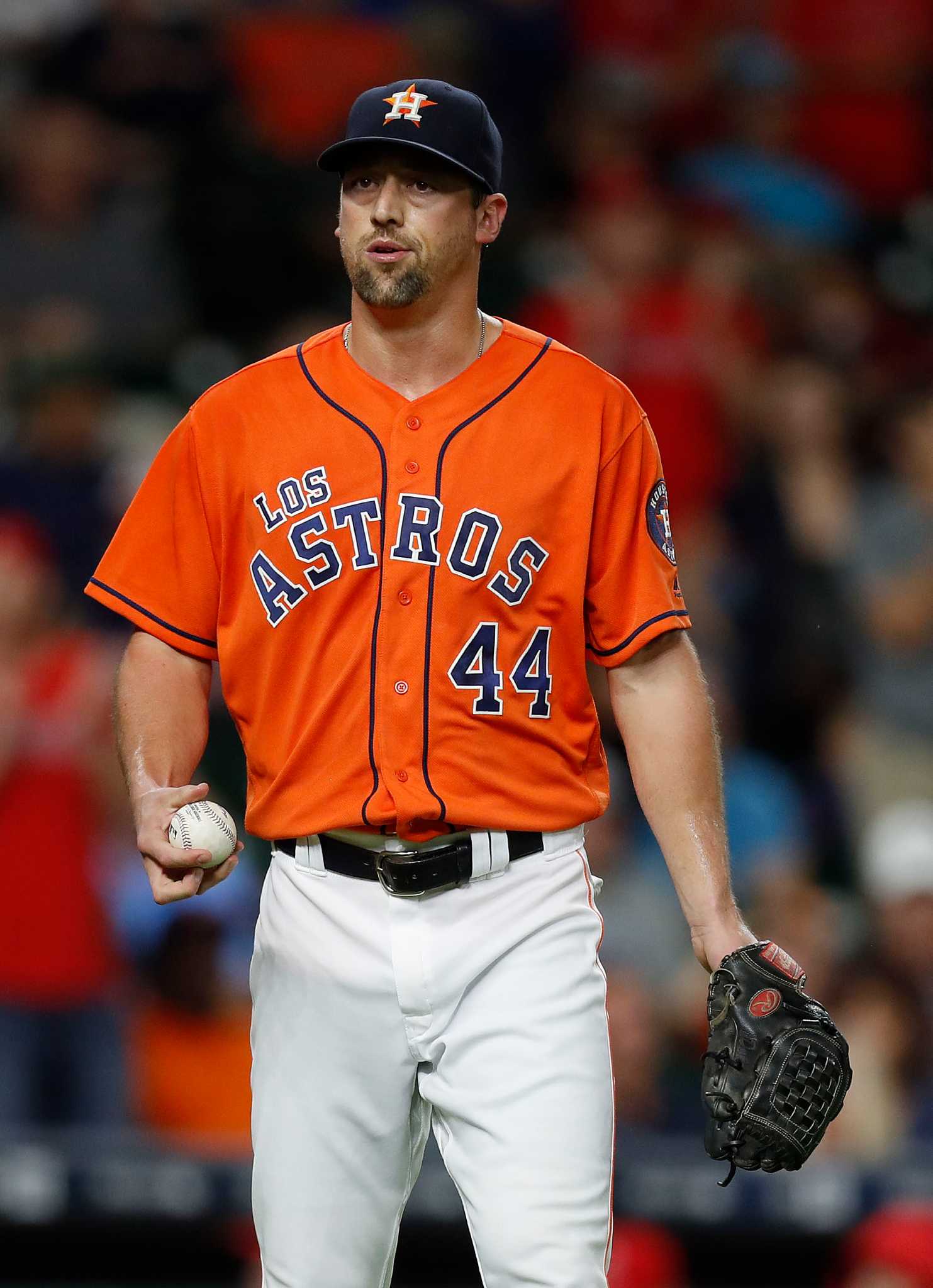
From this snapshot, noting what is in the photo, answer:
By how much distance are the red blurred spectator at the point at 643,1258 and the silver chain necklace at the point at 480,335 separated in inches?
105

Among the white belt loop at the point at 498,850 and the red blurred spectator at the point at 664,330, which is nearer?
the white belt loop at the point at 498,850

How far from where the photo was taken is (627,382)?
7.51 meters

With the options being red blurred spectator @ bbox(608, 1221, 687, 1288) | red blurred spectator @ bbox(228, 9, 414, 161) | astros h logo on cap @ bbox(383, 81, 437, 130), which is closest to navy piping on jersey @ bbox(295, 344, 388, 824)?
astros h logo on cap @ bbox(383, 81, 437, 130)

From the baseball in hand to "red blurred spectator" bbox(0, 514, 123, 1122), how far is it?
264 cm

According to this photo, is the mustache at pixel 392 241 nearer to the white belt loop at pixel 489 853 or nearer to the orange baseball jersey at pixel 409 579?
the orange baseball jersey at pixel 409 579

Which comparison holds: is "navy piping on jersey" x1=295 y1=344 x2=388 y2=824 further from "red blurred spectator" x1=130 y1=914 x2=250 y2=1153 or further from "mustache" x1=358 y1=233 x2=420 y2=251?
"red blurred spectator" x1=130 y1=914 x2=250 y2=1153

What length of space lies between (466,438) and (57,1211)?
297 centimetres

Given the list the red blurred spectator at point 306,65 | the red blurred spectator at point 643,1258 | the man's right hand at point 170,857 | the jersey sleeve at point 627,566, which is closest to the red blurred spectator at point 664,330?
the red blurred spectator at point 306,65

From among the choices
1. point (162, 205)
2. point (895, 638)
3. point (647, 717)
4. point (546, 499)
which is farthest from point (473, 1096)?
point (162, 205)

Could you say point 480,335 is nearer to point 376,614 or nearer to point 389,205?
point 389,205

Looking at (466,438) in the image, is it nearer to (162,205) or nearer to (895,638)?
(895,638)

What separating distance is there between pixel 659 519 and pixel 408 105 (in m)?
0.77

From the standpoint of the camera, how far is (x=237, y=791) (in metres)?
6.38

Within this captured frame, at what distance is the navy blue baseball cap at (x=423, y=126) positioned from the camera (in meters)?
3.02
